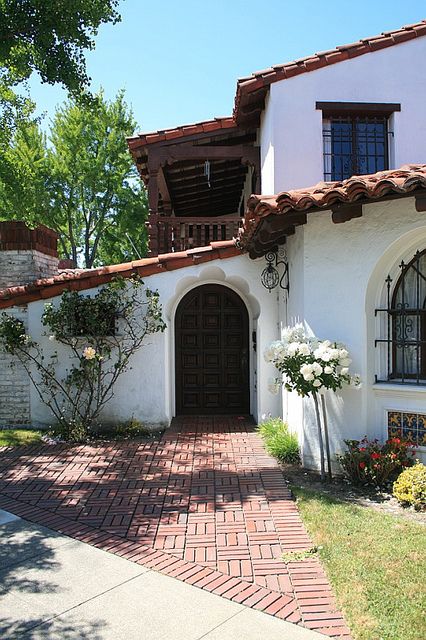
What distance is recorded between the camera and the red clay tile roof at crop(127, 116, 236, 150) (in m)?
10.6

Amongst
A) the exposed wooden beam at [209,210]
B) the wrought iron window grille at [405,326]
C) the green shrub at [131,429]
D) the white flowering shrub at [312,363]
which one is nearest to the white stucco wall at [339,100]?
the wrought iron window grille at [405,326]

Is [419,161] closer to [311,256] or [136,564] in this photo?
[311,256]

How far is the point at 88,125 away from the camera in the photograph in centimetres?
2692

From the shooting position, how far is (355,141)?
372 inches

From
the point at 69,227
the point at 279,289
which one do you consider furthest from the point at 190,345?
the point at 69,227

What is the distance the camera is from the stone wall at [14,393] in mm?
8891

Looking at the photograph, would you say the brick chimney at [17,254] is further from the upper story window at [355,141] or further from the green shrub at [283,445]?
the upper story window at [355,141]

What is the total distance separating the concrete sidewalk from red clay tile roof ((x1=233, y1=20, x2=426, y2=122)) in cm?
815

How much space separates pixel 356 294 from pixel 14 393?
615 centimetres

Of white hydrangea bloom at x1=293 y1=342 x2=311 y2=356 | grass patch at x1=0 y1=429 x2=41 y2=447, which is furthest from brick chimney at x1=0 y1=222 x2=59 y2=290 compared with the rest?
white hydrangea bloom at x1=293 y1=342 x2=311 y2=356

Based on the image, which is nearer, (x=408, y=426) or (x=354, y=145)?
(x=408, y=426)

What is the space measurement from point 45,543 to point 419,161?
342 inches

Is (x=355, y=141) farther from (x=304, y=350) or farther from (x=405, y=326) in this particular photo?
(x=304, y=350)

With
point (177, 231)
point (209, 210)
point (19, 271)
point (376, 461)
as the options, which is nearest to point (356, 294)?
point (376, 461)
